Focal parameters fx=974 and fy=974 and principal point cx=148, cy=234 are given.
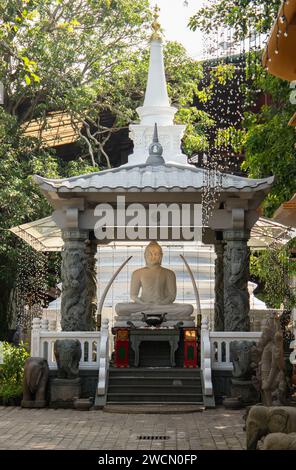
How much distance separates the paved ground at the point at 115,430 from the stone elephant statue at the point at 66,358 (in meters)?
0.73

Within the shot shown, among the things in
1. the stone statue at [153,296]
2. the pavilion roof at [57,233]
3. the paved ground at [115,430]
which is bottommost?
the paved ground at [115,430]

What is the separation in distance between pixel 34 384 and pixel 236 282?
3.59m

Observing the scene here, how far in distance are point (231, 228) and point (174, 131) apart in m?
8.18

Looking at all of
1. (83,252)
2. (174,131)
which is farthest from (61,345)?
(174,131)

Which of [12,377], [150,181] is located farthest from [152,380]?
[150,181]

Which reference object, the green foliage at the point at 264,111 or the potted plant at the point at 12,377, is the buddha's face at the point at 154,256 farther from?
the potted plant at the point at 12,377

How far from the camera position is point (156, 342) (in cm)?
1622

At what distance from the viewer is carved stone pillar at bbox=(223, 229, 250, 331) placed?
15444 millimetres

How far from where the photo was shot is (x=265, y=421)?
30.2 ft

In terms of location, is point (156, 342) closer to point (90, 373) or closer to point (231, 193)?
point (90, 373)

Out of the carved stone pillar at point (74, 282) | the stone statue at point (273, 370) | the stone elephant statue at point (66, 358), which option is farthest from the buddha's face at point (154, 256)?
the stone statue at point (273, 370)

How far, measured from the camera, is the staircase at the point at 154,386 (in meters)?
14.4

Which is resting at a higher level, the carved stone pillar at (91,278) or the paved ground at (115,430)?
the carved stone pillar at (91,278)

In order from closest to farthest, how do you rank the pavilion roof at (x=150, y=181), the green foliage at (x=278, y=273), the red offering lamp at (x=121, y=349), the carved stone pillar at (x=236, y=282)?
1. the pavilion roof at (x=150, y=181)
2. the carved stone pillar at (x=236, y=282)
3. the red offering lamp at (x=121, y=349)
4. the green foliage at (x=278, y=273)
